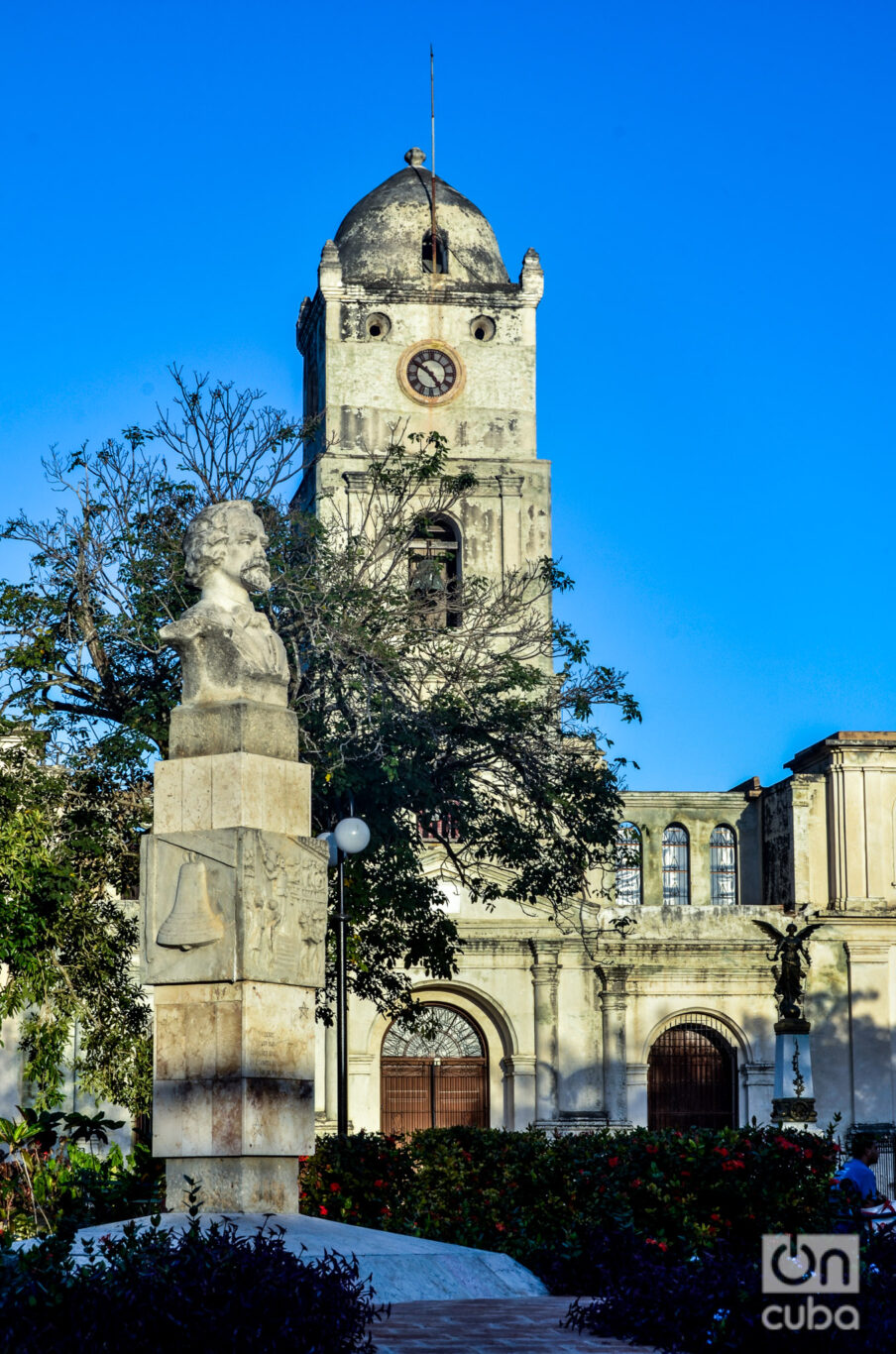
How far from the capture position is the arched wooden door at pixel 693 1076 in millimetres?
34594

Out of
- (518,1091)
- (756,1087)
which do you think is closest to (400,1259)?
(518,1091)

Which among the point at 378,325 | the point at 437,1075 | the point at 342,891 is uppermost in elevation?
the point at 378,325

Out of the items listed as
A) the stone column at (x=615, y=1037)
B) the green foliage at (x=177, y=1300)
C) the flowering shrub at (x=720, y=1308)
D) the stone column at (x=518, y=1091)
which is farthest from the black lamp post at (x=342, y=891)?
the stone column at (x=615, y=1037)

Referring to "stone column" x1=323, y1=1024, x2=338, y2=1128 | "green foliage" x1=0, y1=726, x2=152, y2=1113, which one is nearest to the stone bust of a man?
"green foliage" x1=0, y1=726, x2=152, y2=1113

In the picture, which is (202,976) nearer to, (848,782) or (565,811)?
(565,811)

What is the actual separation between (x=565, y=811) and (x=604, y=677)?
1630 mm

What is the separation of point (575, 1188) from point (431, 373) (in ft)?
80.8

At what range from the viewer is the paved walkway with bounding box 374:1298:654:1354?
8352mm

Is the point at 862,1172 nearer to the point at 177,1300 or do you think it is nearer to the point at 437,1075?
the point at 177,1300

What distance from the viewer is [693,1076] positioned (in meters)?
34.9

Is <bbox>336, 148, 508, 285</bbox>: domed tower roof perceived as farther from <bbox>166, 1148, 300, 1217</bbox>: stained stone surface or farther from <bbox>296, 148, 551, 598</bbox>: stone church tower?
<bbox>166, 1148, 300, 1217</bbox>: stained stone surface

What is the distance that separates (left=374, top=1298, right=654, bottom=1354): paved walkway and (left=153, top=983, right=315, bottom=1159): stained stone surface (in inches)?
45.4

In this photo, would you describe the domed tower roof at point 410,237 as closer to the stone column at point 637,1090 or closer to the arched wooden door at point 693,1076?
the arched wooden door at point 693,1076

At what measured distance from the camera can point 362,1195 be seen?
14.6 m
